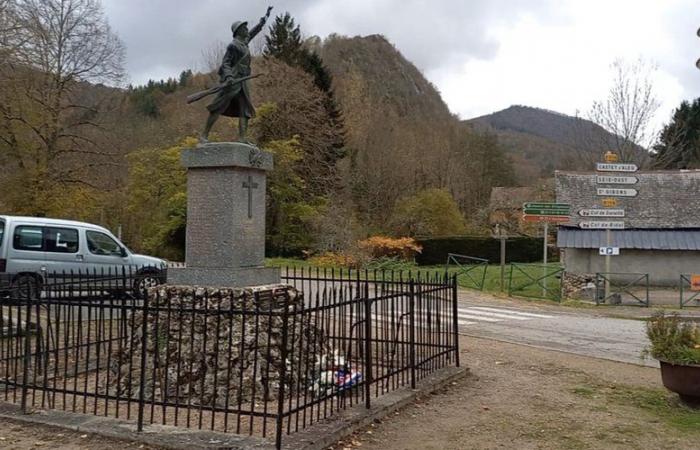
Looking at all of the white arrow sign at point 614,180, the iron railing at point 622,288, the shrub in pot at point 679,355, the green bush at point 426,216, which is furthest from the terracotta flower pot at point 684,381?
the green bush at point 426,216

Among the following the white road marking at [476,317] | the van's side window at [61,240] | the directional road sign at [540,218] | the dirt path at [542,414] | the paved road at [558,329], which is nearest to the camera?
the dirt path at [542,414]

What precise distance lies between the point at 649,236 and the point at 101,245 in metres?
21.2

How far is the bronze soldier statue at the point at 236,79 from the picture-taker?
842cm

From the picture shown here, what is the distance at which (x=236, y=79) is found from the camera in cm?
842

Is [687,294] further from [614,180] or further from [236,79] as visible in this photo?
[236,79]

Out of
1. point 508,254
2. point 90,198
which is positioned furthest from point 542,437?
point 508,254

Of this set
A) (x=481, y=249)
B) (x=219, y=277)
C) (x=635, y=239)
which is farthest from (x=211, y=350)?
(x=481, y=249)

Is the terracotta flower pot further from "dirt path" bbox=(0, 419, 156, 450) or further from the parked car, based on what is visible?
the parked car

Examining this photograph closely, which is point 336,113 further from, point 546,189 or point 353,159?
point 546,189

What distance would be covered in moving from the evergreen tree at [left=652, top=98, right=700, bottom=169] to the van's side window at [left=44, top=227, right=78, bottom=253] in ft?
144

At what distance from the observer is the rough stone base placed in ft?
25.3

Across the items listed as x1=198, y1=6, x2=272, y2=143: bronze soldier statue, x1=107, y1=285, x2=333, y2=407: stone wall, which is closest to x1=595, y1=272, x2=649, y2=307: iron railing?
x1=198, y1=6, x2=272, y2=143: bronze soldier statue

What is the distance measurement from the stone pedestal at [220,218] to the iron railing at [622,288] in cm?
1777

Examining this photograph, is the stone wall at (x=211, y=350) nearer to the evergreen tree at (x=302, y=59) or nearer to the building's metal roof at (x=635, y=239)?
the building's metal roof at (x=635, y=239)
